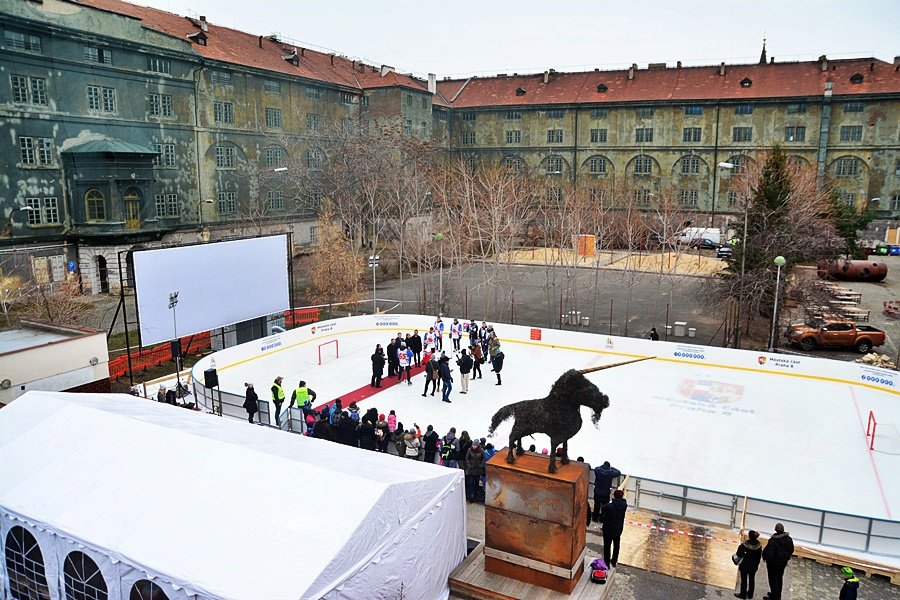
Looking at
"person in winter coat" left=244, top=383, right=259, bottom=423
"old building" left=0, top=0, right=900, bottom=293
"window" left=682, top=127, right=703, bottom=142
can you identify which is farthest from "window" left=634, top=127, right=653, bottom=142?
"person in winter coat" left=244, top=383, right=259, bottom=423

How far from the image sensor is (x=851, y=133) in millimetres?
57438

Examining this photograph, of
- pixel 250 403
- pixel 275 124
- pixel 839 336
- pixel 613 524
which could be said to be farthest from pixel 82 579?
pixel 275 124

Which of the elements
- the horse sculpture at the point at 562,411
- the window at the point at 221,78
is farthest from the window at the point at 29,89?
the horse sculpture at the point at 562,411

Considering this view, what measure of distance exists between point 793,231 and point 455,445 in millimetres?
23843

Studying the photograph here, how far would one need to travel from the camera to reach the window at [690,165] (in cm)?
6203

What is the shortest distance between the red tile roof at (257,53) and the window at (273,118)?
2978mm

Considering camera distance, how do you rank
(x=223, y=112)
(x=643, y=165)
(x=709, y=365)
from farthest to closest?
(x=643, y=165) → (x=223, y=112) → (x=709, y=365)

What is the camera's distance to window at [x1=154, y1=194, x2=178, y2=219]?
4347cm

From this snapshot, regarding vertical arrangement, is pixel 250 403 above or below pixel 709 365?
above

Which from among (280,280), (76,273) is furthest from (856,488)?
(76,273)

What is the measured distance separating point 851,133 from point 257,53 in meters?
49.9

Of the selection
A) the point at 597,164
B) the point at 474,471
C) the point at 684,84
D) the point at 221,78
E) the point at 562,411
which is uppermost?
the point at 684,84

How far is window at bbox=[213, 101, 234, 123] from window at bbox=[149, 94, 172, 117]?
142 inches

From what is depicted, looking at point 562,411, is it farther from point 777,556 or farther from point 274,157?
point 274,157
